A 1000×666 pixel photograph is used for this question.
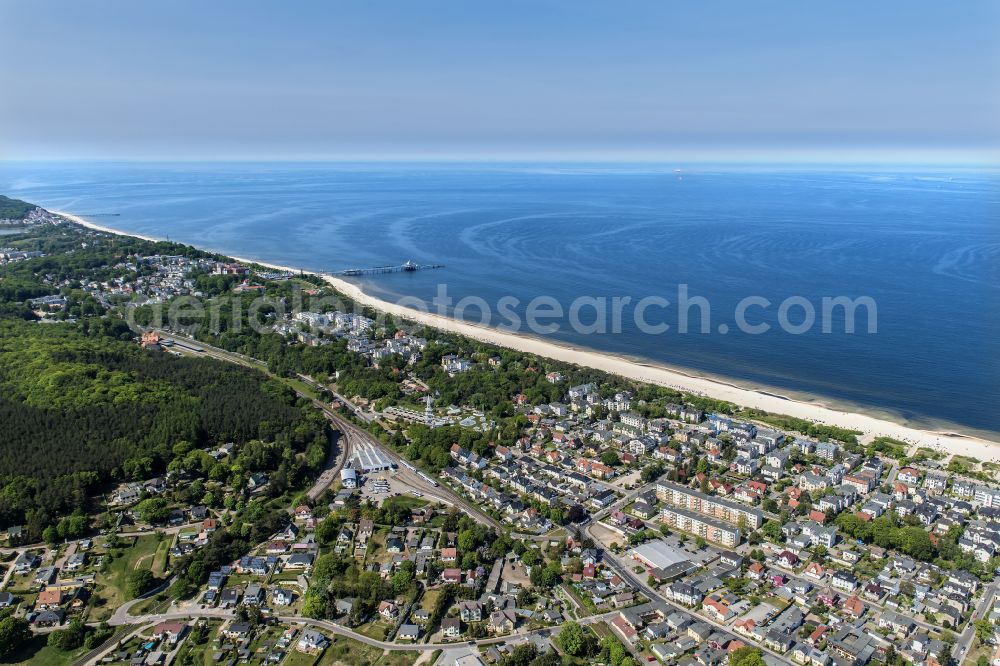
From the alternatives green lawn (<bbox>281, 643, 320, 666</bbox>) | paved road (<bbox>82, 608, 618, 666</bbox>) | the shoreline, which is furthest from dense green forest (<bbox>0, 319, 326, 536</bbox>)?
the shoreline

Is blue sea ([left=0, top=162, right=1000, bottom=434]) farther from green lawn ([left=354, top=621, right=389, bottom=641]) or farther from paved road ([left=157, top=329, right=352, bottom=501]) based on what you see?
green lawn ([left=354, top=621, right=389, bottom=641])

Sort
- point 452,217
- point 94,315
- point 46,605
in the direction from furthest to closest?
point 452,217 → point 94,315 → point 46,605

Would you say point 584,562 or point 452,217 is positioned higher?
point 452,217

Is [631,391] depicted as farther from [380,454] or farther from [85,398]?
[85,398]

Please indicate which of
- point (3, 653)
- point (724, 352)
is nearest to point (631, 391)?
point (724, 352)

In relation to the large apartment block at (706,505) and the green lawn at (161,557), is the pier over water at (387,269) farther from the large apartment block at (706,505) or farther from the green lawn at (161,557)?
the large apartment block at (706,505)

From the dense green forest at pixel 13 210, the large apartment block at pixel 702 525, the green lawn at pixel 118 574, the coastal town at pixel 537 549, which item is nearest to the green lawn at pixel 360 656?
the coastal town at pixel 537 549
